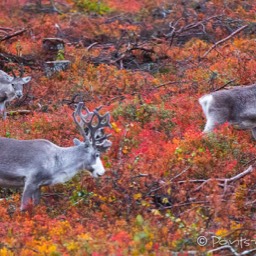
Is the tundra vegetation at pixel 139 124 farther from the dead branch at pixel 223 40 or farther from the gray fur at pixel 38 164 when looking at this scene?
the gray fur at pixel 38 164

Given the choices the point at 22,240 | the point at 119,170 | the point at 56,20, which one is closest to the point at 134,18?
the point at 56,20

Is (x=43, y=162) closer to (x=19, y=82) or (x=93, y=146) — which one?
(x=93, y=146)

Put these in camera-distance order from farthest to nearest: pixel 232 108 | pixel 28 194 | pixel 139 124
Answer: pixel 139 124
pixel 232 108
pixel 28 194

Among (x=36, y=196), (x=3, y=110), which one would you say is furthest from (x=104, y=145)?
(x=3, y=110)

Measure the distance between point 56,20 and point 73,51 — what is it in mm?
3398

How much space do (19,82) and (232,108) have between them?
5.14 m

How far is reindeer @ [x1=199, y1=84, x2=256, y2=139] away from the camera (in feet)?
36.2

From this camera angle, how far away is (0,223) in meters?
8.09

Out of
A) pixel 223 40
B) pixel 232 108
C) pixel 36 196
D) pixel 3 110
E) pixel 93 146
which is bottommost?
pixel 223 40

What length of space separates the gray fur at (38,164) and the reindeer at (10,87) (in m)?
5.42

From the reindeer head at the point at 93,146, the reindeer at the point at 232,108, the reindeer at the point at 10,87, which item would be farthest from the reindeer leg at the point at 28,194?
the reindeer at the point at 10,87

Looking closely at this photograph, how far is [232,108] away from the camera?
442 inches

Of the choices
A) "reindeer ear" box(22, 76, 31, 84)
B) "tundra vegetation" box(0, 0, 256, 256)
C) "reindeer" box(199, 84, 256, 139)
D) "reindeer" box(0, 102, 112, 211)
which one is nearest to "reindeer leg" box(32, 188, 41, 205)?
"reindeer" box(0, 102, 112, 211)

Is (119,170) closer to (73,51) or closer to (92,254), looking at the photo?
(92,254)
